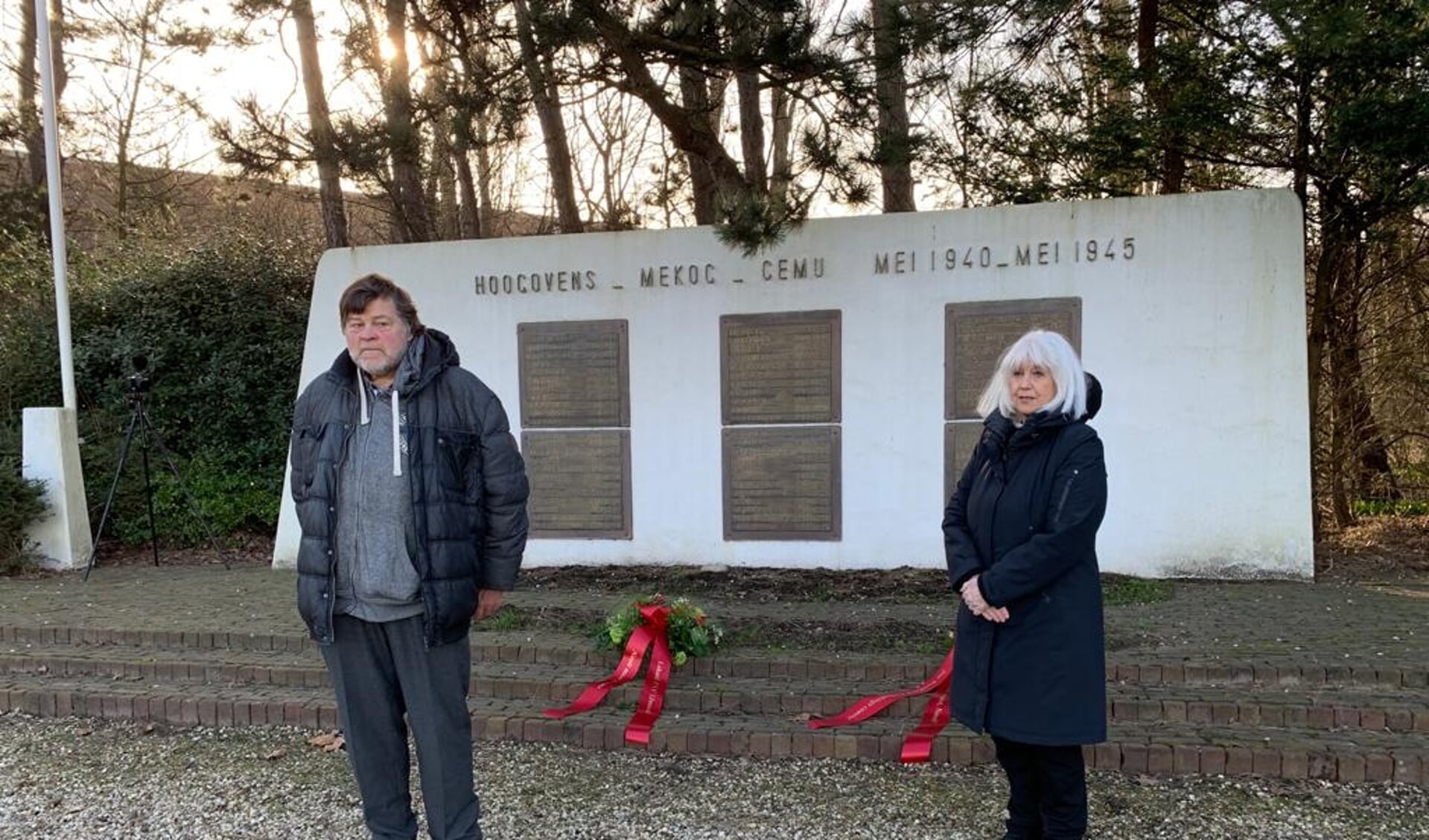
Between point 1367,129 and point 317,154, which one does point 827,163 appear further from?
point 1367,129

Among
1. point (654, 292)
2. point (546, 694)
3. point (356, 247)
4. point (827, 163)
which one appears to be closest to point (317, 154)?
point (356, 247)

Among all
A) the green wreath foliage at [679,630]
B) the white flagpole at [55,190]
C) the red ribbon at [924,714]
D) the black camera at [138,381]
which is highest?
the white flagpole at [55,190]

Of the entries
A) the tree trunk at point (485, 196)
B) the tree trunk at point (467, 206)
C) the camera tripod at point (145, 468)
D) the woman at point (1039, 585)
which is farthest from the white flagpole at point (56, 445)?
the woman at point (1039, 585)

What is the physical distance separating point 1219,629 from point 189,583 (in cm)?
654

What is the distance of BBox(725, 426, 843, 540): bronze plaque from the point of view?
600 centimetres

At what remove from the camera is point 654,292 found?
20.4 ft

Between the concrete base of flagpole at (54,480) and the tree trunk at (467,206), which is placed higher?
the tree trunk at (467,206)

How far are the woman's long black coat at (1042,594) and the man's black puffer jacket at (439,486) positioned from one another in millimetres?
1321

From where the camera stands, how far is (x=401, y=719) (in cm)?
272

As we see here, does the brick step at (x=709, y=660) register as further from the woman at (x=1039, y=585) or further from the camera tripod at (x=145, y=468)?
the camera tripod at (x=145, y=468)

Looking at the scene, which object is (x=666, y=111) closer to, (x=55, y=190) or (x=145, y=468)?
(x=55, y=190)

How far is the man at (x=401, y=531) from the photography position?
2.47m

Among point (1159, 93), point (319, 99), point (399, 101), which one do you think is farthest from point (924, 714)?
point (319, 99)

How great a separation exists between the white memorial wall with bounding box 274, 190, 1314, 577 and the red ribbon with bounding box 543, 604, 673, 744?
1.96 metres
